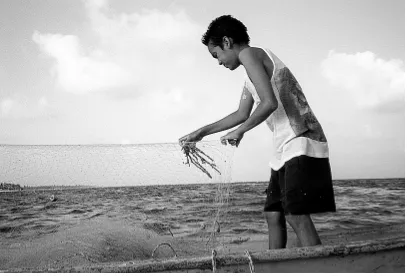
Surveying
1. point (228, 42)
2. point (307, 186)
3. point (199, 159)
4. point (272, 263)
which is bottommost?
point (272, 263)

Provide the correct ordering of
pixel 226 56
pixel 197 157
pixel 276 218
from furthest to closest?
1. pixel 197 157
2. pixel 276 218
3. pixel 226 56

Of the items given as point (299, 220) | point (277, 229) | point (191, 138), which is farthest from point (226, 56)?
point (277, 229)

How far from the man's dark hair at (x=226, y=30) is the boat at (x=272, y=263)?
5.51ft

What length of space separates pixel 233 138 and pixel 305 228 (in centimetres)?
84

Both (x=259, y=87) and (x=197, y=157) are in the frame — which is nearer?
(x=259, y=87)

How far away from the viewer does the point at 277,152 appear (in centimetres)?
263

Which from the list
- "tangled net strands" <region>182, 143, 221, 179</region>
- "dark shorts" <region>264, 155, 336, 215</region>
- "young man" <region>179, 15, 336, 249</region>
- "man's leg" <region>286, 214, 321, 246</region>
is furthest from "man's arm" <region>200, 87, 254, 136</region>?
"man's leg" <region>286, 214, 321, 246</region>

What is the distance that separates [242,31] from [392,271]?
2441mm

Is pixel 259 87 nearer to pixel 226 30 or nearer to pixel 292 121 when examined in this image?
pixel 292 121

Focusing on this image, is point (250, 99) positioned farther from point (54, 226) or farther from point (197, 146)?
point (54, 226)

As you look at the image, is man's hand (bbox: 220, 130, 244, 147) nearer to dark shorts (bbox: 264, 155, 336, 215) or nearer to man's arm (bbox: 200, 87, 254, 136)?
dark shorts (bbox: 264, 155, 336, 215)

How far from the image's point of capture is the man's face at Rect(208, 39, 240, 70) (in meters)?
2.65

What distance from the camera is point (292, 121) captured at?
96.5 inches

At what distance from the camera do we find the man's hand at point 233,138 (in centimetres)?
255
